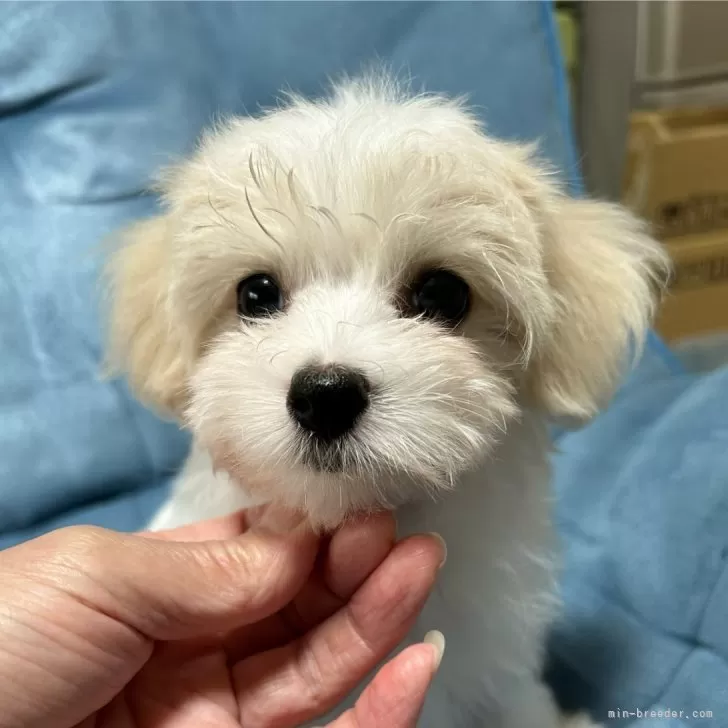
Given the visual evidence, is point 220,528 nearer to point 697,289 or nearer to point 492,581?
point 492,581

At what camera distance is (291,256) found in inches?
38.4

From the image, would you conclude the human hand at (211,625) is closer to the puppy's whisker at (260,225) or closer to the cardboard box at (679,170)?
the puppy's whisker at (260,225)

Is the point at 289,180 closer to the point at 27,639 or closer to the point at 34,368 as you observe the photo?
the point at 27,639

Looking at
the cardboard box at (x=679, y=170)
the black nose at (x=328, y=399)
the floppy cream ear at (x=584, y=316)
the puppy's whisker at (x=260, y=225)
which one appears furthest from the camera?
the cardboard box at (x=679, y=170)

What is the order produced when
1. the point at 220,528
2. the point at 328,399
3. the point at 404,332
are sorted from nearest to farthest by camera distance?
the point at 328,399 → the point at 404,332 → the point at 220,528

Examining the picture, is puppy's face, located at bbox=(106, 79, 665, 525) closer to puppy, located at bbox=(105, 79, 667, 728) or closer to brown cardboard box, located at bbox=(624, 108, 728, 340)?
puppy, located at bbox=(105, 79, 667, 728)

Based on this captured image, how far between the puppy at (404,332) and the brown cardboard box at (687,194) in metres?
1.47

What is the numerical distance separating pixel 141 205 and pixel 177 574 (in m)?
1.21

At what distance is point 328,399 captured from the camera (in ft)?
2.66

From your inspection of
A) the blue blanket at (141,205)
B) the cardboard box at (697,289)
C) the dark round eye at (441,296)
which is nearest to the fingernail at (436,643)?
the dark round eye at (441,296)

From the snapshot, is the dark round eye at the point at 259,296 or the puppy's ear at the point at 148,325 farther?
the puppy's ear at the point at 148,325

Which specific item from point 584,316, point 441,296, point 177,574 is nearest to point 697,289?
point 584,316

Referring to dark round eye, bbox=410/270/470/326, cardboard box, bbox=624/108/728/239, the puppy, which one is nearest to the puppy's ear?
the puppy

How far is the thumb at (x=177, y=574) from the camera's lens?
2.72 ft
